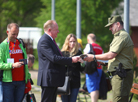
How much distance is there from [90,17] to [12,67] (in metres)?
10.9

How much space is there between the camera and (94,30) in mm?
15578

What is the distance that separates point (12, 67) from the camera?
5.00 metres

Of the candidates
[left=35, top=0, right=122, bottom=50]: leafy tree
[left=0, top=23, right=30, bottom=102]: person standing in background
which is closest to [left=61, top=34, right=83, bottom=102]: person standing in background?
[left=0, top=23, right=30, bottom=102]: person standing in background

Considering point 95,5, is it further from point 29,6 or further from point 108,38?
point 29,6

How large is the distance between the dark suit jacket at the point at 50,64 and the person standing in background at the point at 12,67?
42 cm

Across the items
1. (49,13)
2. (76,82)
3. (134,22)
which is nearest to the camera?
(76,82)

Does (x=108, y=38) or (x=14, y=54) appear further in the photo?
(x=108, y=38)

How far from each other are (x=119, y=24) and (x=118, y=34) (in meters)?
0.21

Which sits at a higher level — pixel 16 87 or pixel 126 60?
pixel 126 60

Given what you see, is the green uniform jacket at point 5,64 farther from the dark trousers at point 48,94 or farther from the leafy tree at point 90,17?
the leafy tree at point 90,17

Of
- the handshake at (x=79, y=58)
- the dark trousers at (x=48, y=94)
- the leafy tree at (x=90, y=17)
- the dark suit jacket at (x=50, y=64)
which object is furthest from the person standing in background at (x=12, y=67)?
the leafy tree at (x=90, y=17)

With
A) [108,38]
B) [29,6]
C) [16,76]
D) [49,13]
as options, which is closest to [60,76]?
[16,76]

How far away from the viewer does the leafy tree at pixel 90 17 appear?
15.0m

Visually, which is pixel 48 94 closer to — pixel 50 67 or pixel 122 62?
pixel 50 67
